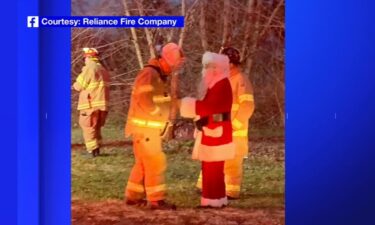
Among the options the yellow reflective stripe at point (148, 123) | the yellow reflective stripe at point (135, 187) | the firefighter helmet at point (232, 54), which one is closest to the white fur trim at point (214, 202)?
the yellow reflective stripe at point (135, 187)

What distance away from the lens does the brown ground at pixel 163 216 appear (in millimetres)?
3016

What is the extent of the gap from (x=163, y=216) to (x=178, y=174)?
23cm

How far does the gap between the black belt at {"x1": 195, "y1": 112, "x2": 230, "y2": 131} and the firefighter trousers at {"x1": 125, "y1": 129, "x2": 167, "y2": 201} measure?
208 millimetres

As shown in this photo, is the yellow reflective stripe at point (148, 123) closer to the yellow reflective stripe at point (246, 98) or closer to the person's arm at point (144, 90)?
the person's arm at point (144, 90)

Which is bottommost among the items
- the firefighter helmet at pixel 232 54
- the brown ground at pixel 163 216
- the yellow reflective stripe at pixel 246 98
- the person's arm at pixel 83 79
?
the brown ground at pixel 163 216

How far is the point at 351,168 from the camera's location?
3.01 meters

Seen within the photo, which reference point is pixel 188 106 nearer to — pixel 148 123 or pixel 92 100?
pixel 148 123

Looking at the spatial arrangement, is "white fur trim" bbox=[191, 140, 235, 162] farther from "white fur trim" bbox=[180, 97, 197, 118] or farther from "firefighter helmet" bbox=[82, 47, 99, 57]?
"firefighter helmet" bbox=[82, 47, 99, 57]

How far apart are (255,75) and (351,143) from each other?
0.59m

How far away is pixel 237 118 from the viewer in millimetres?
3004

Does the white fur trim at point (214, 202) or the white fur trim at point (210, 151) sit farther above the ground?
the white fur trim at point (210, 151)

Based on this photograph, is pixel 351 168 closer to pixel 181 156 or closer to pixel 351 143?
pixel 351 143

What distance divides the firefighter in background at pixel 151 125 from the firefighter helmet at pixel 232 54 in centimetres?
22
